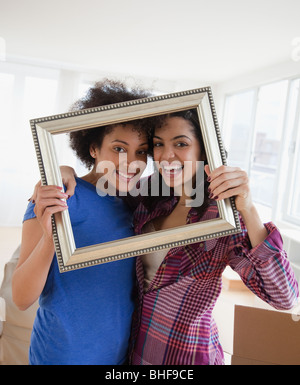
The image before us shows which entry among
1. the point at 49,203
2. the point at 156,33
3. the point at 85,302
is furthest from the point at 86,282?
the point at 156,33

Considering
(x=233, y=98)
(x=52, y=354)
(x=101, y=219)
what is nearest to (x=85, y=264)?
(x=101, y=219)

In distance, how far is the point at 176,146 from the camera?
2.94 feet

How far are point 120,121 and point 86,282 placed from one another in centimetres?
41

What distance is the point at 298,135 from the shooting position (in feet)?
17.0

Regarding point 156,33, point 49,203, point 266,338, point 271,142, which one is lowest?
point 266,338

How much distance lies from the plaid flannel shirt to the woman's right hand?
0.75 feet

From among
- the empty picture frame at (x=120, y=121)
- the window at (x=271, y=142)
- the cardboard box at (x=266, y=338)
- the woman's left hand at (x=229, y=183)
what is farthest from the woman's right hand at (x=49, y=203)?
the window at (x=271, y=142)

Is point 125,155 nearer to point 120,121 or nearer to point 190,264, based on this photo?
point 120,121

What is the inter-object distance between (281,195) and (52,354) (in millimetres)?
5192

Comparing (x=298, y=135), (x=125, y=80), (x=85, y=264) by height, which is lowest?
(x=85, y=264)

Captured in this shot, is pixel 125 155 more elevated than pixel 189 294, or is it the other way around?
pixel 125 155

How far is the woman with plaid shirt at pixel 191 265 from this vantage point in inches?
33.3

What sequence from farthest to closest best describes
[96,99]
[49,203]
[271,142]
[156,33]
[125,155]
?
[271,142] < [156,33] < [96,99] < [125,155] < [49,203]
